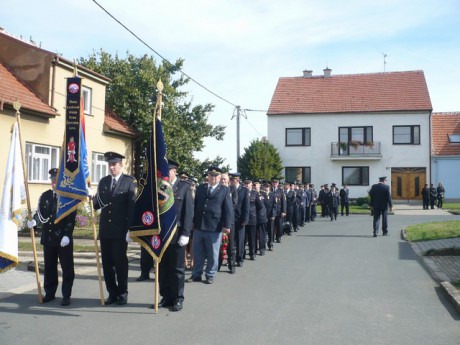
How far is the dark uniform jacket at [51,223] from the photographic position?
24.8 feet

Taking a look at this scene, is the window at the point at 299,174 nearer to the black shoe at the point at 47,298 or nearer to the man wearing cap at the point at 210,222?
the man wearing cap at the point at 210,222

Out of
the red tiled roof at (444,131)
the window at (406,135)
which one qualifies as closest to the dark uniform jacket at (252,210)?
the window at (406,135)

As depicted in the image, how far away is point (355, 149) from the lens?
41.0 m

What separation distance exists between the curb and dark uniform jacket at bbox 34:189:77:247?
5469mm

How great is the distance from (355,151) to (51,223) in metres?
35.7

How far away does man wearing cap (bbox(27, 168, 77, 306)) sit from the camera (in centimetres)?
754

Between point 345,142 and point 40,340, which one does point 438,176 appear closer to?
point 345,142

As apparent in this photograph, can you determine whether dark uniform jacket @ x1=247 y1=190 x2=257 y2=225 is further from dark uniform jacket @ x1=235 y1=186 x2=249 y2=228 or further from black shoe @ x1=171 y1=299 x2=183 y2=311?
black shoe @ x1=171 y1=299 x2=183 y2=311

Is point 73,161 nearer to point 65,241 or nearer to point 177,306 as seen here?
point 65,241

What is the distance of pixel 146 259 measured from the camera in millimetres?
9664

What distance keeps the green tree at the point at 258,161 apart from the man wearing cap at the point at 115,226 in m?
28.3

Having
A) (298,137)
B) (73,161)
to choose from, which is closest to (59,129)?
(73,161)

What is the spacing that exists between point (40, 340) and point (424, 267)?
8.06 m

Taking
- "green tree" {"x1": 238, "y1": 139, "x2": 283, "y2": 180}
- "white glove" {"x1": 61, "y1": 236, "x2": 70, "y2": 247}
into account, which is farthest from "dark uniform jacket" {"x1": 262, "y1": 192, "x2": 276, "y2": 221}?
"green tree" {"x1": 238, "y1": 139, "x2": 283, "y2": 180}
